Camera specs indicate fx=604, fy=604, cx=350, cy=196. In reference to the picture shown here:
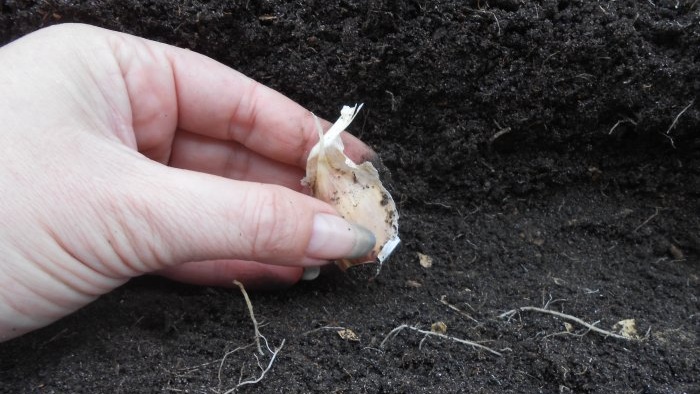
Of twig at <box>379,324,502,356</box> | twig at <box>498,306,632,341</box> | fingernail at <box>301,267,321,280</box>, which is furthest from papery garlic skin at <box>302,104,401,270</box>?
twig at <box>498,306,632,341</box>

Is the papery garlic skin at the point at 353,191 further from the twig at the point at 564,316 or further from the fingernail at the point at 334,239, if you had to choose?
the twig at the point at 564,316

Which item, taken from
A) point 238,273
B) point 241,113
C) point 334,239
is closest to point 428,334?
point 334,239

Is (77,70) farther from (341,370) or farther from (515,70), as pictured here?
(515,70)

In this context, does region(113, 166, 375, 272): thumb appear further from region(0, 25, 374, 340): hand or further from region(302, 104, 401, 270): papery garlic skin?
region(302, 104, 401, 270): papery garlic skin

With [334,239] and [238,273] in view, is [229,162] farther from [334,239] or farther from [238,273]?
[334,239]

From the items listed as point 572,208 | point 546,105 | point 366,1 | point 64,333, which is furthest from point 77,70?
point 572,208
